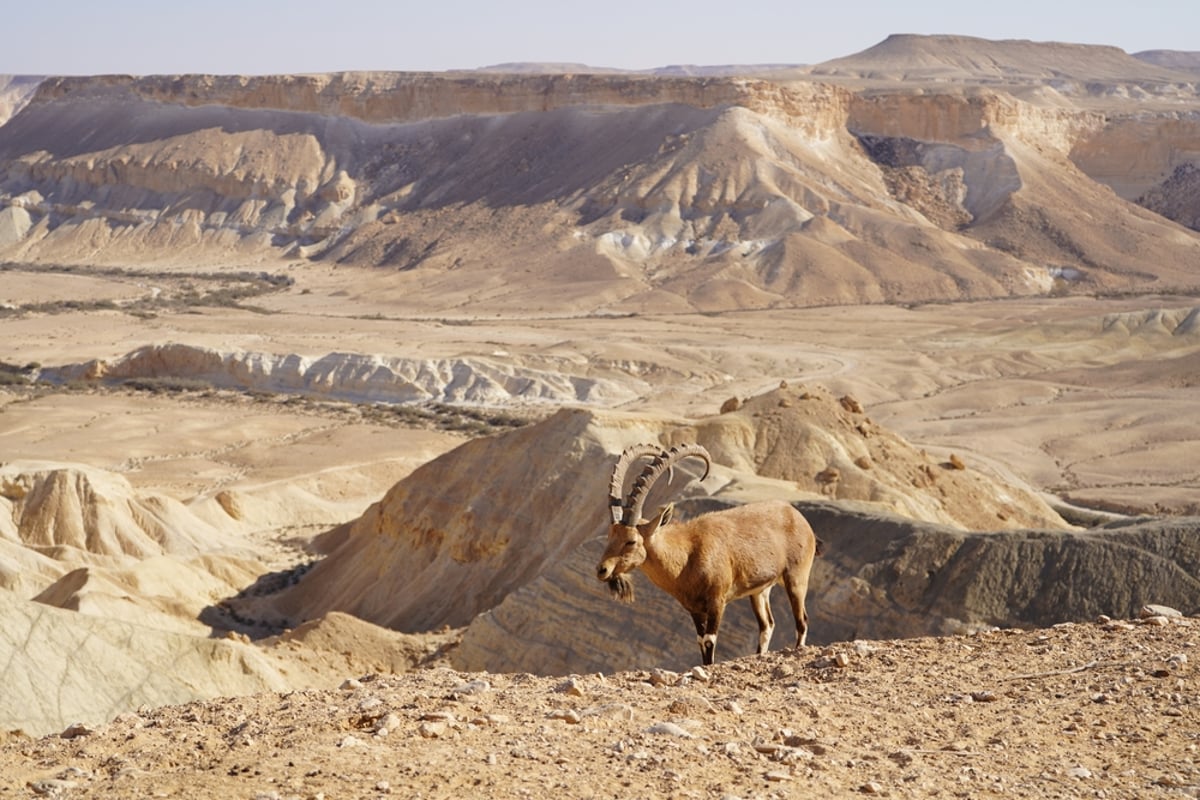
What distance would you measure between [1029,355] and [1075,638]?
64.9 m

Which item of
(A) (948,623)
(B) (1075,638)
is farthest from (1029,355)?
(B) (1075,638)

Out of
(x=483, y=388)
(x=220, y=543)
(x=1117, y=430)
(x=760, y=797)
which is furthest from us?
(x=483, y=388)

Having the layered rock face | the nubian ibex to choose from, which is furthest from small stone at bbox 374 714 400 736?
the layered rock face

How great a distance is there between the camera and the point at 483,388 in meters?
64.9

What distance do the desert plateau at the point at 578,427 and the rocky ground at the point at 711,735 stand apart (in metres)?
0.04

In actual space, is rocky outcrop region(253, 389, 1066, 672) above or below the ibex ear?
below

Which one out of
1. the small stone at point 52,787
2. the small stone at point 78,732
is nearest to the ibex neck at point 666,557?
the small stone at point 78,732

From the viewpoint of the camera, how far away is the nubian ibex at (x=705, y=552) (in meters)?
10.8

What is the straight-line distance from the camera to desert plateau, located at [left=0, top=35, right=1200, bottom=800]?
857 cm

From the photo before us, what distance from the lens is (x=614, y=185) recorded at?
110188 millimetres

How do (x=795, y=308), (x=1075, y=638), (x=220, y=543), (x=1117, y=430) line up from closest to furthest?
(x=1075, y=638) < (x=220, y=543) < (x=1117, y=430) < (x=795, y=308)

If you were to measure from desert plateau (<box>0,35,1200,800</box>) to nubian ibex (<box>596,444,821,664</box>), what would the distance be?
2.51 ft

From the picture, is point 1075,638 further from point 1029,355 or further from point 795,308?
point 795,308

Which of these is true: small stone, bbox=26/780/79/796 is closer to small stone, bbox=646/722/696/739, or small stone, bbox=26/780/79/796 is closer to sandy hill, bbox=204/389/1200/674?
small stone, bbox=646/722/696/739
